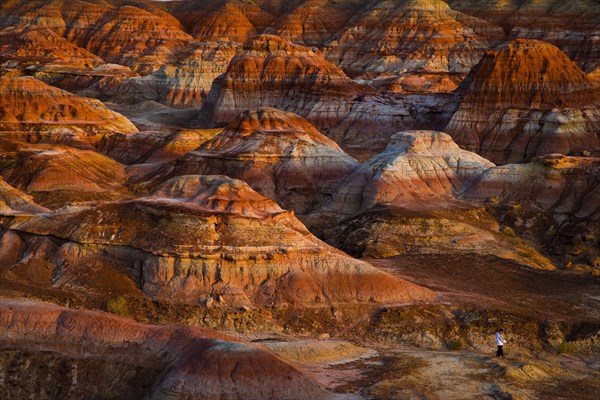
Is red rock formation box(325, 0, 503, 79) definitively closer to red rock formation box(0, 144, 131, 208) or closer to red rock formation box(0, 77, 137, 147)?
red rock formation box(0, 77, 137, 147)

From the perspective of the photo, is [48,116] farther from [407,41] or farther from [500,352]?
[407,41]

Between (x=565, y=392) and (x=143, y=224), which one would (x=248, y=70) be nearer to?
(x=143, y=224)

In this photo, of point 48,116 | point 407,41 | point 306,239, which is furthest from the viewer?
point 407,41

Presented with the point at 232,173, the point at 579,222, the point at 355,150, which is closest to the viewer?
the point at 579,222

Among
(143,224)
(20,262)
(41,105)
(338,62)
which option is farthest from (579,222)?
(338,62)

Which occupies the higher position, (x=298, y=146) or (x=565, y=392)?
(x=565, y=392)

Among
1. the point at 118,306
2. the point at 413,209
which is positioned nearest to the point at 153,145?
the point at 413,209

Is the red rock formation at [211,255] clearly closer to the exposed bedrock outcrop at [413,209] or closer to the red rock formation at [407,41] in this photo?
the exposed bedrock outcrop at [413,209]
